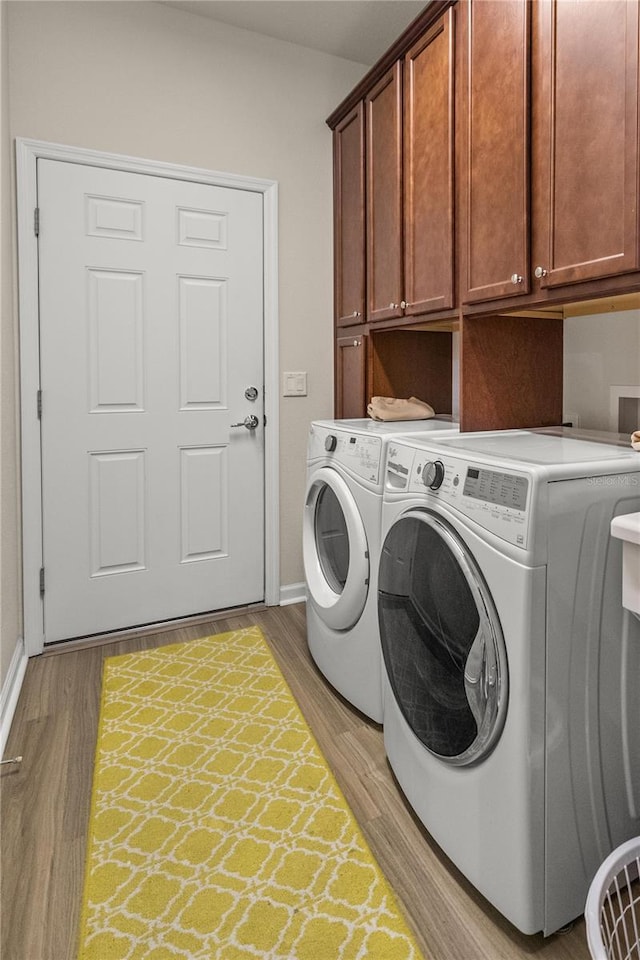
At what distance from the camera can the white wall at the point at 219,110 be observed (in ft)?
7.41

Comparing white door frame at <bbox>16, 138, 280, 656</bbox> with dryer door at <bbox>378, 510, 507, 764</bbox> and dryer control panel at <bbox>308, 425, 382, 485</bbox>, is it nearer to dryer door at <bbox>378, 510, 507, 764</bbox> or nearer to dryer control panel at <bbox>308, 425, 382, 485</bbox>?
dryer control panel at <bbox>308, 425, 382, 485</bbox>

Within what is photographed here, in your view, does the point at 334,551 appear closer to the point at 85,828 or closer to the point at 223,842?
the point at 223,842

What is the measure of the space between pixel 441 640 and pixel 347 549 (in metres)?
0.68

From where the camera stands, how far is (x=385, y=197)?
7.80ft

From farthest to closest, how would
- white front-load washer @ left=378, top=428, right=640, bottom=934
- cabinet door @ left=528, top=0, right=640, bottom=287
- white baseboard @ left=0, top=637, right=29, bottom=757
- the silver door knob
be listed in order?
the silver door knob, white baseboard @ left=0, top=637, right=29, bottom=757, cabinet door @ left=528, top=0, right=640, bottom=287, white front-load washer @ left=378, top=428, right=640, bottom=934

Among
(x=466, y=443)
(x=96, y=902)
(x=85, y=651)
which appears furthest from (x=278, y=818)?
(x=85, y=651)

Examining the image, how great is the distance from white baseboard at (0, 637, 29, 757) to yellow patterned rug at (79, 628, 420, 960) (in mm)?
297

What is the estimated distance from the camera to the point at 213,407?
2.69 meters

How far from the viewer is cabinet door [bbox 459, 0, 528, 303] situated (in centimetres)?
161

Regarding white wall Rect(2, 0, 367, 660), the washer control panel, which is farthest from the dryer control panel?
white wall Rect(2, 0, 367, 660)

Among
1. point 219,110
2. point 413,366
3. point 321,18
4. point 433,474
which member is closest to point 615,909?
point 433,474

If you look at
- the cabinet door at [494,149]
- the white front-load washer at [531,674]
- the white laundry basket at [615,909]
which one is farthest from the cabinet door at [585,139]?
the white laundry basket at [615,909]

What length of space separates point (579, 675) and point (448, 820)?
0.48 m

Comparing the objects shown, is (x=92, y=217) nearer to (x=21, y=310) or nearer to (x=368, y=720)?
(x=21, y=310)
